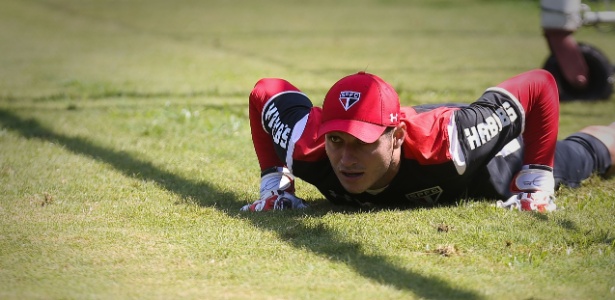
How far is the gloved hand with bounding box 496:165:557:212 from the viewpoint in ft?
16.1

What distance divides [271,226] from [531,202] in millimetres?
1462

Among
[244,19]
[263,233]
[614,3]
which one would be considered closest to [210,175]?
[263,233]

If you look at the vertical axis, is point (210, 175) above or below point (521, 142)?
below

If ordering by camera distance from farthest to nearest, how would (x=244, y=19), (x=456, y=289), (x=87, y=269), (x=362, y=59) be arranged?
(x=244, y=19) < (x=362, y=59) < (x=87, y=269) < (x=456, y=289)

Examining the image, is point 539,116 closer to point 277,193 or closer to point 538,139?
point 538,139

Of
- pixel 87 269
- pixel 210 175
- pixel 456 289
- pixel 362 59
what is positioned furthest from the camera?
pixel 362 59

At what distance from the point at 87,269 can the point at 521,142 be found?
2713 millimetres

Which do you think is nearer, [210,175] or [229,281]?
[229,281]

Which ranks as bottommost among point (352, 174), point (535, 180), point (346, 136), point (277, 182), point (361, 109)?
point (277, 182)

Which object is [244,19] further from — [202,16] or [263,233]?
[263,233]

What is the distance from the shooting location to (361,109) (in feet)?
14.0

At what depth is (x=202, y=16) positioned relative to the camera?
62.4 ft

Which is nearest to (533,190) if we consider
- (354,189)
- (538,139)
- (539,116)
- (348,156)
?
(538,139)

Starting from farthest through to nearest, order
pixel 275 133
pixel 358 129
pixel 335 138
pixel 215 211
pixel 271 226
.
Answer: pixel 215 211 < pixel 275 133 < pixel 271 226 < pixel 335 138 < pixel 358 129
